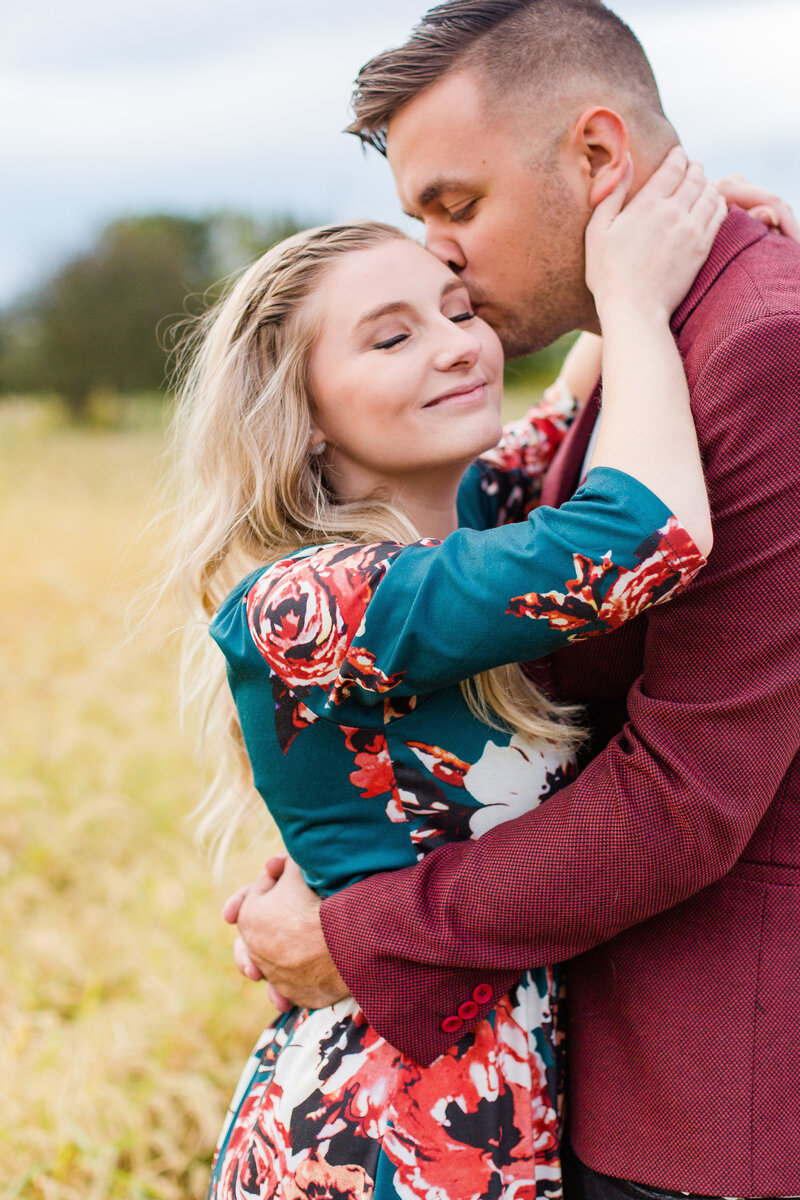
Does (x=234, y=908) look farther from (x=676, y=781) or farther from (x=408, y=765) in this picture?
(x=676, y=781)

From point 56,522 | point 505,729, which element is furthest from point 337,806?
point 56,522

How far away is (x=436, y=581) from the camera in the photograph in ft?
4.55

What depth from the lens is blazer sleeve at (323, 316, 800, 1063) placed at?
1407 millimetres

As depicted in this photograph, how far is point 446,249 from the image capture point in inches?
77.9

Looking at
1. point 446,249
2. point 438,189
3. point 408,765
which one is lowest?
point 408,765

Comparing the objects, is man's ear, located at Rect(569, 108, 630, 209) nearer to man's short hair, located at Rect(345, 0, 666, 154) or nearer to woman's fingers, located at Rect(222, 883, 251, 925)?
man's short hair, located at Rect(345, 0, 666, 154)

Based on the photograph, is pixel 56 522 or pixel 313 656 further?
pixel 56 522

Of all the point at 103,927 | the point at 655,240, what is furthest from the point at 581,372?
the point at 103,927

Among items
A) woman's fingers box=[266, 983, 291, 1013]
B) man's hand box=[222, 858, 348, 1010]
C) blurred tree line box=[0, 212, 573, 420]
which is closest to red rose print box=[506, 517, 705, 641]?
man's hand box=[222, 858, 348, 1010]

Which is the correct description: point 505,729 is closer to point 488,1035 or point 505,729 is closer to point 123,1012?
point 488,1035

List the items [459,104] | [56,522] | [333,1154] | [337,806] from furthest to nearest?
[56,522]
[459,104]
[337,806]
[333,1154]

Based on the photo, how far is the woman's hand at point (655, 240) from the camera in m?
1.58

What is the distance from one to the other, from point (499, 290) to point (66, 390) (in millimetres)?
21987

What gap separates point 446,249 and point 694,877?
4.01 ft
